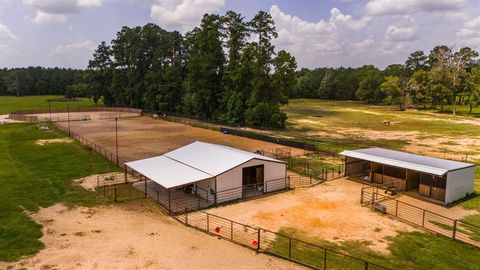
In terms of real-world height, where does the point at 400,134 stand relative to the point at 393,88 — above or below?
below

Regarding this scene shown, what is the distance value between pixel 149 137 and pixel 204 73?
22425mm

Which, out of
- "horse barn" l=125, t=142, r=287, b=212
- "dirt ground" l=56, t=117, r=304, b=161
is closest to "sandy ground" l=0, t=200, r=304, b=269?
"horse barn" l=125, t=142, r=287, b=212

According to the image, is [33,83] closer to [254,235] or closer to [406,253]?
[254,235]

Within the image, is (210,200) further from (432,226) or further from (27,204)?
(432,226)

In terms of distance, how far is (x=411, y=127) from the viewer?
206 feet

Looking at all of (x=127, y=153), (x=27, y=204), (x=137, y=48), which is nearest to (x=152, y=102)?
(x=137, y=48)

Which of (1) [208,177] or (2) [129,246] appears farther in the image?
(1) [208,177]

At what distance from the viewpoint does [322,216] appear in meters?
20.6

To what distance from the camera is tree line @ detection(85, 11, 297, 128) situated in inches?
2392

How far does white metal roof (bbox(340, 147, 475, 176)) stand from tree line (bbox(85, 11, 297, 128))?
32.0 meters

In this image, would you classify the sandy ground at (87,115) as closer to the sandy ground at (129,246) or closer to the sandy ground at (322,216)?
the sandy ground at (129,246)

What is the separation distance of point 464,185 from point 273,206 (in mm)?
13002

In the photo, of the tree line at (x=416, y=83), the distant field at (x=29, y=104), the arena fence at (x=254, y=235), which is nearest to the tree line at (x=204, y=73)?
the distant field at (x=29, y=104)

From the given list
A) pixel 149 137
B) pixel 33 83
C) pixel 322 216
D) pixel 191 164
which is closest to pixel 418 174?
pixel 322 216
